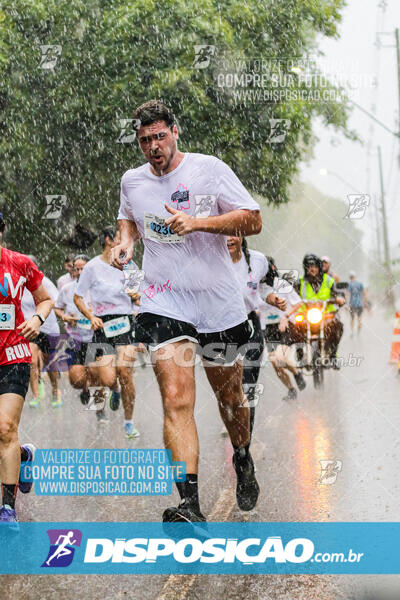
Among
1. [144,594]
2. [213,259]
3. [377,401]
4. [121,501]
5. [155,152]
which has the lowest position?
[377,401]

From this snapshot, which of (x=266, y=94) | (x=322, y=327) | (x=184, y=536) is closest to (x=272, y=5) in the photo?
(x=266, y=94)

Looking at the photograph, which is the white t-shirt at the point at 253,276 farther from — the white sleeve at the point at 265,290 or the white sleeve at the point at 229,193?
the white sleeve at the point at 229,193

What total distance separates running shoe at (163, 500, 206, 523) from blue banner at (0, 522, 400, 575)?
3cm

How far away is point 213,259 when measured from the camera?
5.10 m

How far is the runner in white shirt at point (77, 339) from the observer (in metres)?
10.3

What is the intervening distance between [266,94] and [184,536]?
16371 millimetres

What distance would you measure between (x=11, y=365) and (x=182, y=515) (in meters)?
1.62

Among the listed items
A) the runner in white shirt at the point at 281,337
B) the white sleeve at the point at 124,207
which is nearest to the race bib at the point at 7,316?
the white sleeve at the point at 124,207

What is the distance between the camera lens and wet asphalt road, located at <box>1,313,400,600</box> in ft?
13.9

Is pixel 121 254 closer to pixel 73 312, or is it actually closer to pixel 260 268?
pixel 260 268

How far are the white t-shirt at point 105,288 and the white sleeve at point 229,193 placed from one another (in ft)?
14.2

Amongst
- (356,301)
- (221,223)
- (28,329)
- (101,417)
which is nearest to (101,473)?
(28,329)

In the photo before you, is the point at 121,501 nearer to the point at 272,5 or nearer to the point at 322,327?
the point at 322,327

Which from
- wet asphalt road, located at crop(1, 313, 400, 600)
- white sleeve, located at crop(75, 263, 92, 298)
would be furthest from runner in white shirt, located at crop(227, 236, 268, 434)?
white sleeve, located at crop(75, 263, 92, 298)
